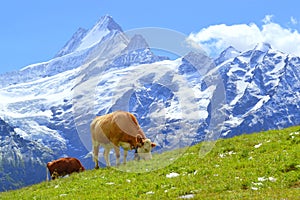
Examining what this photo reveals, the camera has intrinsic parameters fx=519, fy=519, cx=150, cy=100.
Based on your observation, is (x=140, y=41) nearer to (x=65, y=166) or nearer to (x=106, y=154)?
(x=106, y=154)

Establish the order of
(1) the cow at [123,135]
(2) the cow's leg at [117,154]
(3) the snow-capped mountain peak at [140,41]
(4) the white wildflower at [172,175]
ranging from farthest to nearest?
(1) the cow at [123,135]
(2) the cow's leg at [117,154]
(3) the snow-capped mountain peak at [140,41]
(4) the white wildflower at [172,175]

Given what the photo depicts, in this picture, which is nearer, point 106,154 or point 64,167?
point 106,154

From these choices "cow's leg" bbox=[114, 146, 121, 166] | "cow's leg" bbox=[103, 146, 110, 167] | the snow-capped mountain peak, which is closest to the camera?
the snow-capped mountain peak

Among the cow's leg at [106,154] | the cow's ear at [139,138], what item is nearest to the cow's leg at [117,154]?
the cow's ear at [139,138]

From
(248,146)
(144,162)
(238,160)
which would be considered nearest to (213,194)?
(238,160)

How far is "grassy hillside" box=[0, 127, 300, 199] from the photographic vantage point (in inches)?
734

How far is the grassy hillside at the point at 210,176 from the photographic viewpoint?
18.6 meters

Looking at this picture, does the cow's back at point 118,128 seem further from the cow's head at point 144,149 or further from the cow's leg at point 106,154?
the cow's leg at point 106,154

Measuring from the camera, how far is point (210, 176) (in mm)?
21203

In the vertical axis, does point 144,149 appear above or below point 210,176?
above

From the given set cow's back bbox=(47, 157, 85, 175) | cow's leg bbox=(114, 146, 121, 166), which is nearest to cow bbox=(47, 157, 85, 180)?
cow's back bbox=(47, 157, 85, 175)

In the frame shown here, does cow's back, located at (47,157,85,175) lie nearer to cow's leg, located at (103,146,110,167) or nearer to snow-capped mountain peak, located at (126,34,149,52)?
cow's leg, located at (103,146,110,167)

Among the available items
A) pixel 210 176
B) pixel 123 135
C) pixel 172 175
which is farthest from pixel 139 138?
pixel 210 176

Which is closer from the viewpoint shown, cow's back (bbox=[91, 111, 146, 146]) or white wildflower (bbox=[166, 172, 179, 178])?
white wildflower (bbox=[166, 172, 179, 178])
